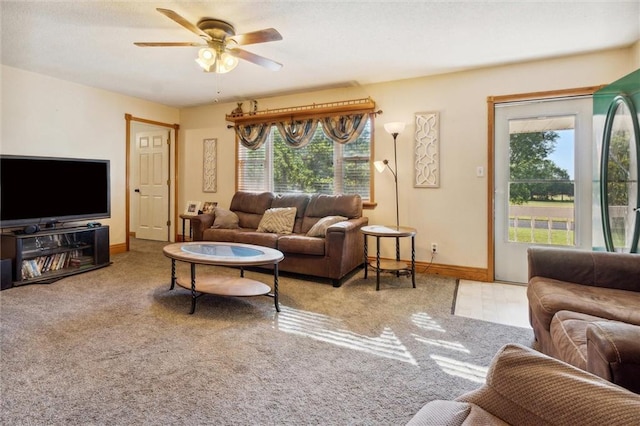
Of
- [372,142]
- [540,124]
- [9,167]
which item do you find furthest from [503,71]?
[9,167]

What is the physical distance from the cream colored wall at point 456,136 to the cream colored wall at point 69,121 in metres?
3.23

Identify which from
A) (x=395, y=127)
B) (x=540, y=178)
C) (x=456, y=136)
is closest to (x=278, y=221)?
(x=395, y=127)

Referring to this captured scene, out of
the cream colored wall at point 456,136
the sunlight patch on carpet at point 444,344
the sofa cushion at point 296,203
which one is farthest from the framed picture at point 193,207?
the sunlight patch on carpet at point 444,344

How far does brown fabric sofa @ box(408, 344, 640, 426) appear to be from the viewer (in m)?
0.64

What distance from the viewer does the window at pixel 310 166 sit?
441cm

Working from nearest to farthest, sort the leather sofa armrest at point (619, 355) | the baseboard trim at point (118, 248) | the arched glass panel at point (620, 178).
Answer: the leather sofa armrest at point (619, 355), the arched glass panel at point (620, 178), the baseboard trim at point (118, 248)

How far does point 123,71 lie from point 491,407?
4685 millimetres

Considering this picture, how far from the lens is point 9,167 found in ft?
11.2

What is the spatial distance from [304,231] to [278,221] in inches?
13.9

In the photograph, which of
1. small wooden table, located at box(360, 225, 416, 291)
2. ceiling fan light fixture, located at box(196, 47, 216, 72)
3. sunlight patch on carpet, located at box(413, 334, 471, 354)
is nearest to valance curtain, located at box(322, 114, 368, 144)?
small wooden table, located at box(360, 225, 416, 291)

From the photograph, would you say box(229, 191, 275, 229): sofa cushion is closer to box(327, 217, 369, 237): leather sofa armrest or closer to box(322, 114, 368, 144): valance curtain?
box(322, 114, 368, 144): valance curtain

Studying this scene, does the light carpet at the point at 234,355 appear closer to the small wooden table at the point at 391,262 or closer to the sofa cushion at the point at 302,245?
the small wooden table at the point at 391,262

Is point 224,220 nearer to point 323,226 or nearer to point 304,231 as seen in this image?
point 304,231

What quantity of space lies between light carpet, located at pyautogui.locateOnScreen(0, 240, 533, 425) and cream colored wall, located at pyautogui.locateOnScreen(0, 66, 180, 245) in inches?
72.7
